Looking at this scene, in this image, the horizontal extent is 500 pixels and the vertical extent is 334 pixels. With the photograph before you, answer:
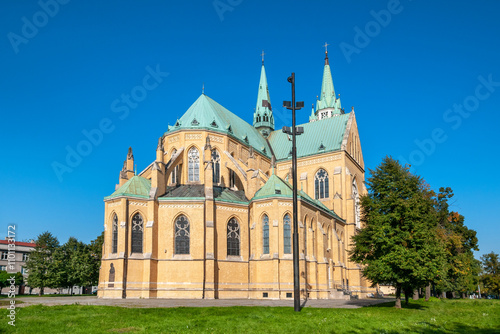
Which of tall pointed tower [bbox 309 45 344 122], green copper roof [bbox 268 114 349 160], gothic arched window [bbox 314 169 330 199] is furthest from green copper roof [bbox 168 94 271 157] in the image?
tall pointed tower [bbox 309 45 344 122]

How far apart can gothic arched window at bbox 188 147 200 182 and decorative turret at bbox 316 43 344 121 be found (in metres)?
38.7

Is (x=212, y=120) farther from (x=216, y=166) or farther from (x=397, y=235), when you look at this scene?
(x=397, y=235)

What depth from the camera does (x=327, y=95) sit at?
79.9 metres

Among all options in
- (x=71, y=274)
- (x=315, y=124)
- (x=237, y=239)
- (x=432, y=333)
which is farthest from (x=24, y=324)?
(x=315, y=124)

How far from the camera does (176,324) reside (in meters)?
14.5

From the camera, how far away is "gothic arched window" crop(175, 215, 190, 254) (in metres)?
38.7

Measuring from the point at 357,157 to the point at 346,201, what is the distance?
10077mm

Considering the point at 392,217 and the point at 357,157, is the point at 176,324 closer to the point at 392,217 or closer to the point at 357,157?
the point at 392,217

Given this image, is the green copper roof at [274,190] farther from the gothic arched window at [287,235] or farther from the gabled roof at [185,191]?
the gabled roof at [185,191]

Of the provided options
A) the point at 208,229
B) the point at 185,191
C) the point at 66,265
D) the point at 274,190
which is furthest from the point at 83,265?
the point at 274,190

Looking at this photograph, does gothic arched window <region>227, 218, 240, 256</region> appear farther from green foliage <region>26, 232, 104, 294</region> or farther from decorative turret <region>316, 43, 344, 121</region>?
decorative turret <region>316, 43, 344, 121</region>

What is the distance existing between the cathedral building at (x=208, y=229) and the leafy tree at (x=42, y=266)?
15.2 m

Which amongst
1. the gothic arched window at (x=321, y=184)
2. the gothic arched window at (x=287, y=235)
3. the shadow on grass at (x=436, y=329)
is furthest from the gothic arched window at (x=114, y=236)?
the shadow on grass at (x=436, y=329)

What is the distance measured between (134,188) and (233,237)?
1002cm
